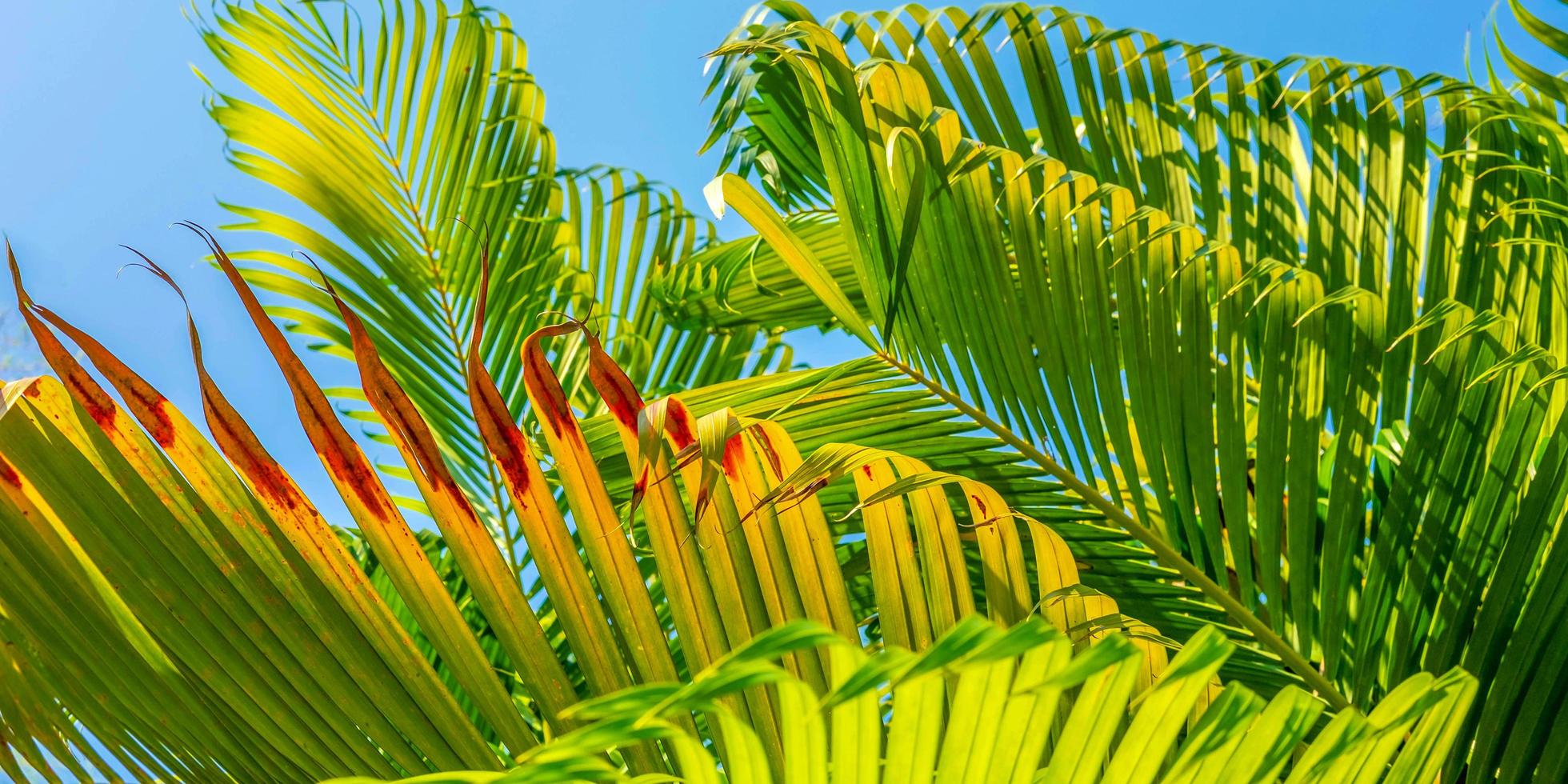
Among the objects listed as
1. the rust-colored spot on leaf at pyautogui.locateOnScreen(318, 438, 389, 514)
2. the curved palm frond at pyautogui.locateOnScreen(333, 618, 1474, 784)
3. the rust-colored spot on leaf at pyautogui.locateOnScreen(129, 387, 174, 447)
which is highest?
the rust-colored spot on leaf at pyautogui.locateOnScreen(129, 387, 174, 447)

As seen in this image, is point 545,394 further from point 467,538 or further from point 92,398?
point 92,398

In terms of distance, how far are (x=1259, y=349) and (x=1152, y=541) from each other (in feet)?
0.79

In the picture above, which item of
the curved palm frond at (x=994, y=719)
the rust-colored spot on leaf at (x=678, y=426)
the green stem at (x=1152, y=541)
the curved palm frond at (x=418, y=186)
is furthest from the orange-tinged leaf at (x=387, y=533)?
the curved palm frond at (x=418, y=186)

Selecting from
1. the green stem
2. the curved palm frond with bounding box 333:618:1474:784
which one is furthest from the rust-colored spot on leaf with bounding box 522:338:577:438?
the green stem

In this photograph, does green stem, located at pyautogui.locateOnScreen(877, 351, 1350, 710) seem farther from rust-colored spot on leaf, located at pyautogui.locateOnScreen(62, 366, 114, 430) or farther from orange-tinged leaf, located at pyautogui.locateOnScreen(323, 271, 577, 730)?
rust-colored spot on leaf, located at pyautogui.locateOnScreen(62, 366, 114, 430)

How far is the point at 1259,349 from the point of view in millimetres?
1067

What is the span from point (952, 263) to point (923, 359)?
11 cm

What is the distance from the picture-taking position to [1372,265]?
46.5 inches

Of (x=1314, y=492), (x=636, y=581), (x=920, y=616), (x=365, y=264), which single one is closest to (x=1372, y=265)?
(x=1314, y=492)

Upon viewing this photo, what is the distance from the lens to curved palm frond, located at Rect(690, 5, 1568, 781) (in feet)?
2.79

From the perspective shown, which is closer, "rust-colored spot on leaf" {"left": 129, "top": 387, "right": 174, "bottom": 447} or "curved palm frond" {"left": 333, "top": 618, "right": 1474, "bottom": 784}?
"curved palm frond" {"left": 333, "top": 618, "right": 1474, "bottom": 784}

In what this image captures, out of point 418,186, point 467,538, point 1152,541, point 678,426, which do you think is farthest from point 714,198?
point 418,186

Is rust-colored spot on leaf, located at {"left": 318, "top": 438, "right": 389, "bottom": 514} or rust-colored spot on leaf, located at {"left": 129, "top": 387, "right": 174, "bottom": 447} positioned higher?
rust-colored spot on leaf, located at {"left": 129, "top": 387, "right": 174, "bottom": 447}

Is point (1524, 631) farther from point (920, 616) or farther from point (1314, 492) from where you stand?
point (920, 616)
